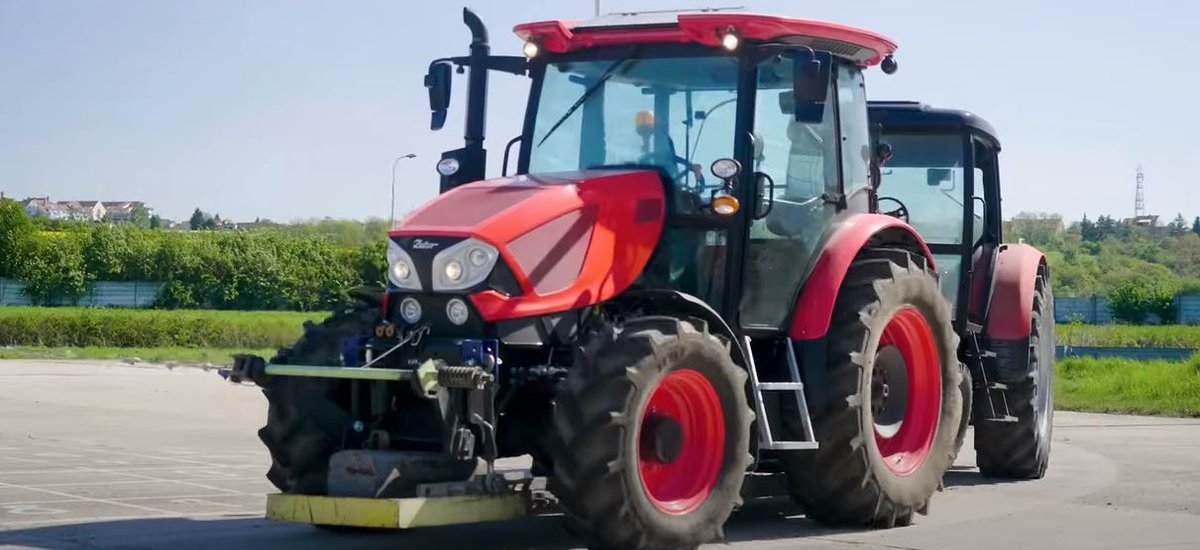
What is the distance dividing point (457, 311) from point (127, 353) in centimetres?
4256

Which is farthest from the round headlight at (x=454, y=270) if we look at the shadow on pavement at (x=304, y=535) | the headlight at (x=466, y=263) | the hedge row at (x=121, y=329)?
the hedge row at (x=121, y=329)

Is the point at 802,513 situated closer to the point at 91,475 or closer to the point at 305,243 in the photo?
the point at 91,475

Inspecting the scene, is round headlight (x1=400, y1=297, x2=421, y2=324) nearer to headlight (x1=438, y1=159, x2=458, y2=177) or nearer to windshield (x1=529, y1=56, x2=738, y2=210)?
headlight (x1=438, y1=159, x2=458, y2=177)

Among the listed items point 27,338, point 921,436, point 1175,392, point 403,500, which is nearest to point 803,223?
point 921,436

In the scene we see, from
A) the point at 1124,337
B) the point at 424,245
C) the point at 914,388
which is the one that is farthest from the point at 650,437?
the point at 1124,337

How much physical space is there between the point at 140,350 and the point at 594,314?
1771 inches

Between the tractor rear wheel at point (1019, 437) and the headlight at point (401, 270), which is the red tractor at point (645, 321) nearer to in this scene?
the headlight at point (401, 270)

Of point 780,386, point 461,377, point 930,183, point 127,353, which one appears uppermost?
point 930,183

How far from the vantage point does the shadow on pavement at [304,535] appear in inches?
359

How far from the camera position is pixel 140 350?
51656mm

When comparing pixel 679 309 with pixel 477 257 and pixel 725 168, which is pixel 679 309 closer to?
pixel 725 168

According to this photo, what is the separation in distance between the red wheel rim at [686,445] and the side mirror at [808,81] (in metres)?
1.84

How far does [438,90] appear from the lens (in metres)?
10.3

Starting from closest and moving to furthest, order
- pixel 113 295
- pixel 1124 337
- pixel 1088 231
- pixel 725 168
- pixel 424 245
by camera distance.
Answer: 1. pixel 424 245
2. pixel 725 168
3. pixel 1124 337
4. pixel 113 295
5. pixel 1088 231
